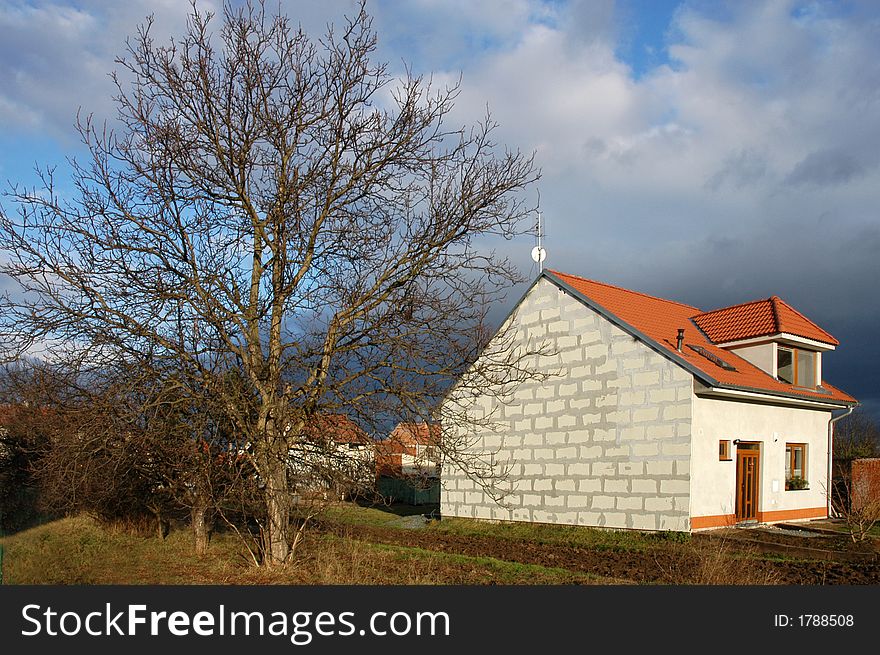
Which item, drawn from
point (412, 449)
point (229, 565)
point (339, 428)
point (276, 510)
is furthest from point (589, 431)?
point (276, 510)

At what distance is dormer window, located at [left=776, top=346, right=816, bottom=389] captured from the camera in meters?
21.6

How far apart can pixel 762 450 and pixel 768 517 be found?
1776 mm

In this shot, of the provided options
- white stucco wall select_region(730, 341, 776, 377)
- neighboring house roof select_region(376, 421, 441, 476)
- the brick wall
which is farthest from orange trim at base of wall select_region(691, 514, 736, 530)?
neighboring house roof select_region(376, 421, 441, 476)

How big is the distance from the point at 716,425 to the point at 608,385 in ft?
9.01

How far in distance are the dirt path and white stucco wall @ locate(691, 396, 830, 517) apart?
1783 millimetres

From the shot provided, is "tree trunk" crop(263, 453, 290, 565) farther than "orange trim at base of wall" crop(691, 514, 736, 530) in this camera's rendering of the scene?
No

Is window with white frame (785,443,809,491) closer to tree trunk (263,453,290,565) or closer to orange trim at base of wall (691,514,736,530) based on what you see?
orange trim at base of wall (691,514,736,530)

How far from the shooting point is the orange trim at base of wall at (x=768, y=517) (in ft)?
58.0

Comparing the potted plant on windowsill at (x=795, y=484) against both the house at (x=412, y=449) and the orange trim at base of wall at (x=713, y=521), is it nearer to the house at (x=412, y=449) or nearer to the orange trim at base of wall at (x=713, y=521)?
the orange trim at base of wall at (x=713, y=521)

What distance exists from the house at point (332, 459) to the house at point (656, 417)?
598 centimetres

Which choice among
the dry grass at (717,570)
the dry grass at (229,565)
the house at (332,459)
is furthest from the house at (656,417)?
the house at (332,459)

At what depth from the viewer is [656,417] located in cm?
1838

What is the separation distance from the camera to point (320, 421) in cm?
1120

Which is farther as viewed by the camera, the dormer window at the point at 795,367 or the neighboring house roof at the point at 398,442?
the dormer window at the point at 795,367
